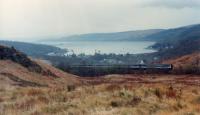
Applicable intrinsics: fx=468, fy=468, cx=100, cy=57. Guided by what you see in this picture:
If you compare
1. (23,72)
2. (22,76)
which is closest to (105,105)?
(22,76)

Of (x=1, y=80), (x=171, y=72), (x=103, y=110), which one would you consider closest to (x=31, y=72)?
(x=1, y=80)

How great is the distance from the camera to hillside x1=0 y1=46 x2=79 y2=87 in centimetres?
3941

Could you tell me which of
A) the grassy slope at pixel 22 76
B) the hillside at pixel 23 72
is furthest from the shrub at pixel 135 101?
the grassy slope at pixel 22 76

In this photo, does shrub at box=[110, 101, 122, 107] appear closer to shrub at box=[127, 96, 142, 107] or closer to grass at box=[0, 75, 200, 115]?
grass at box=[0, 75, 200, 115]

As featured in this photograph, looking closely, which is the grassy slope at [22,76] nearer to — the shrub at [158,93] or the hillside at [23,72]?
the hillside at [23,72]

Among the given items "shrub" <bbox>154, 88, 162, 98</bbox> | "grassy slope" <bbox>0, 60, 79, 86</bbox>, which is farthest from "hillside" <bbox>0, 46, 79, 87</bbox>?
"shrub" <bbox>154, 88, 162, 98</bbox>

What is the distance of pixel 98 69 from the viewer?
7106 centimetres

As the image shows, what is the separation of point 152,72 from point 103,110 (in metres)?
51.8

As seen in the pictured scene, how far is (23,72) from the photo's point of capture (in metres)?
44.3

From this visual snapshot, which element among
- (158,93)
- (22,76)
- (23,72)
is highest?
(158,93)

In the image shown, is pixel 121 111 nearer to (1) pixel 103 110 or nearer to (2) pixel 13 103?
(1) pixel 103 110

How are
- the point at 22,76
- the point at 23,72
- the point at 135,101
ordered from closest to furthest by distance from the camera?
the point at 135,101 < the point at 22,76 < the point at 23,72

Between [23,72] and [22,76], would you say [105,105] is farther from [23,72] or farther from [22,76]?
[23,72]

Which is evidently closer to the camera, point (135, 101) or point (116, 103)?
point (116, 103)
